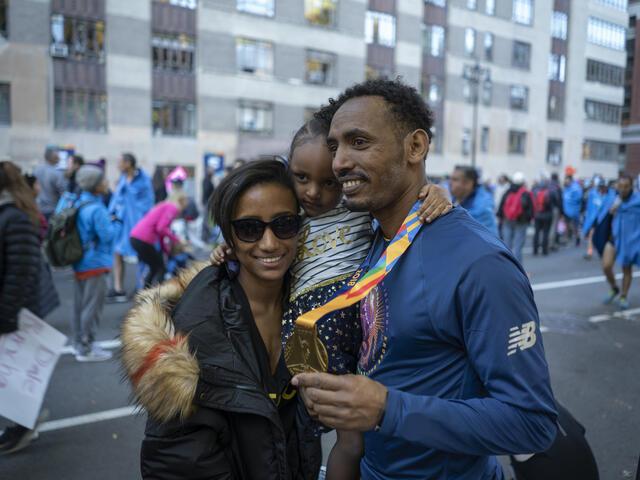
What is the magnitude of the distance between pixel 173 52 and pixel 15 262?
81.8 feet

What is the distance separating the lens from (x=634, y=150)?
135 ft

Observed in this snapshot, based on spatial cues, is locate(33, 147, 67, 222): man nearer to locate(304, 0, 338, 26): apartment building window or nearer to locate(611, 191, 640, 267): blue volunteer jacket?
locate(611, 191, 640, 267): blue volunteer jacket

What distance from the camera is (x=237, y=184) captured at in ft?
6.58

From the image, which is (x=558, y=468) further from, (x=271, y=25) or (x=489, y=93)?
(x=489, y=93)

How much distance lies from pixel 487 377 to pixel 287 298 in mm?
1015

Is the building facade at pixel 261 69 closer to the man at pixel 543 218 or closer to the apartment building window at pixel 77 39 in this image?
the apartment building window at pixel 77 39

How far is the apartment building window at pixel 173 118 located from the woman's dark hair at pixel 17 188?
2342cm

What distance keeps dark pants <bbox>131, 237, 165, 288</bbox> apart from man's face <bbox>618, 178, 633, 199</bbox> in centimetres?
766

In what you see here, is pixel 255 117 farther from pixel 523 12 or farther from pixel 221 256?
pixel 221 256

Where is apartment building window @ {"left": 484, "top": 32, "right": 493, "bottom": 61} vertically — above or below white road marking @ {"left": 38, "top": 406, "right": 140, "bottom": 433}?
above

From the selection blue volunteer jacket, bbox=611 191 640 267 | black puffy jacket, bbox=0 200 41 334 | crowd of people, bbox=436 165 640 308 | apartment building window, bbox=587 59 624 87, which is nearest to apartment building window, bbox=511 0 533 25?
apartment building window, bbox=587 59 624 87

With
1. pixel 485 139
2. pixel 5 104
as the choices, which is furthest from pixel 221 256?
pixel 485 139

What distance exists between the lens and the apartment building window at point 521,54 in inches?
1524

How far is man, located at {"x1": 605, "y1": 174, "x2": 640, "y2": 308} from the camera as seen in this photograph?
832cm
